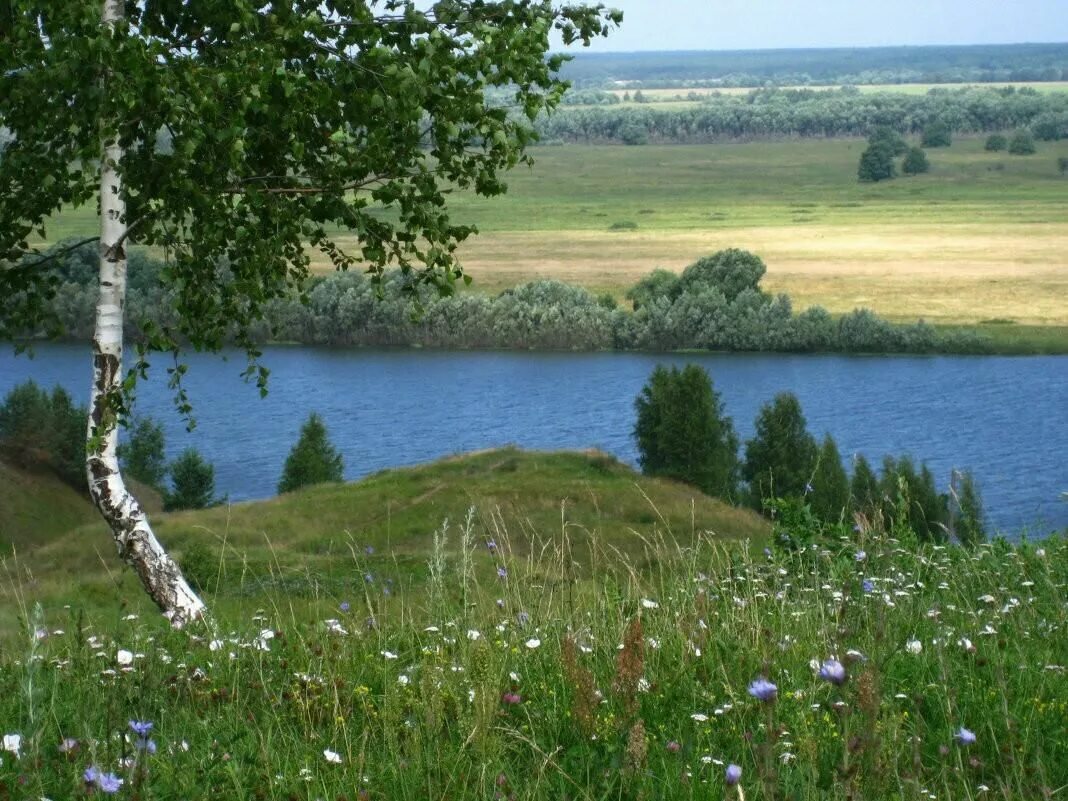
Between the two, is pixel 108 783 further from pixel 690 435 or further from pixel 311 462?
pixel 311 462

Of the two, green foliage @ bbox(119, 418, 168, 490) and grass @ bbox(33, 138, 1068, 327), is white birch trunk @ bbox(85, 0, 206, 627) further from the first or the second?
grass @ bbox(33, 138, 1068, 327)

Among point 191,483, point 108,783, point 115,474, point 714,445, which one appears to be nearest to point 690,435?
point 714,445

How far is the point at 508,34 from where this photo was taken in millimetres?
11305

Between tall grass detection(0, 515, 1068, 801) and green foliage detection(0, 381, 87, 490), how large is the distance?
6234cm

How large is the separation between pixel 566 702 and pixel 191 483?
6932 cm

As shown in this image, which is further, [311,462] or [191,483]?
[191,483]

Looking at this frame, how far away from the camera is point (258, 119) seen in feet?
39.1

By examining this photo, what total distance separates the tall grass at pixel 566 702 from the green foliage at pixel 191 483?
6607 centimetres

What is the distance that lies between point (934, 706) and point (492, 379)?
11072 centimetres

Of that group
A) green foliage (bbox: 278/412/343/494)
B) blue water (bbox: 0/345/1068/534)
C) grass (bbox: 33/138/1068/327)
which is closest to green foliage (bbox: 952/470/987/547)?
green foliage (bbox: 278/412/343/494)

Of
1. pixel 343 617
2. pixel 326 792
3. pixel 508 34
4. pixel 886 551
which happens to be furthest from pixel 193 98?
pixel 326 792

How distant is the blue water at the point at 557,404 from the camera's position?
A: 89.9 meters

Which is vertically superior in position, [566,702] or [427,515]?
[566,702]

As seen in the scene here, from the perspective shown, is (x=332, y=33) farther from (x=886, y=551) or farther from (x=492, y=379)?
(x=492, y=379)
